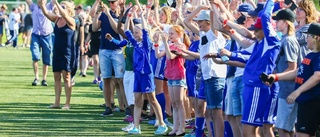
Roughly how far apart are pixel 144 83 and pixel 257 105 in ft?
13.1

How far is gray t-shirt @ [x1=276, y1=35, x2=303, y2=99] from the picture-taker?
30.6ft

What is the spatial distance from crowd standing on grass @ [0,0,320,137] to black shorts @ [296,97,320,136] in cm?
1

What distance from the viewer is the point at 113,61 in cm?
1546

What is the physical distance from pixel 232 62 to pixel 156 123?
14.2 feet

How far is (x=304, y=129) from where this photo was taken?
9.26 meters

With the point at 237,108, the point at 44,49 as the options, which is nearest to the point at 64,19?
the point at 44,49

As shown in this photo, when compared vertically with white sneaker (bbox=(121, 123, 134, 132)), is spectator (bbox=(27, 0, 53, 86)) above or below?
above

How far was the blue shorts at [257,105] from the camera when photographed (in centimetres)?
921

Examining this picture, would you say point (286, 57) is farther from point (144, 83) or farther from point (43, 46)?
point (43, 46)

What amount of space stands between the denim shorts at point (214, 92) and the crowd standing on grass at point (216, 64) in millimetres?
14

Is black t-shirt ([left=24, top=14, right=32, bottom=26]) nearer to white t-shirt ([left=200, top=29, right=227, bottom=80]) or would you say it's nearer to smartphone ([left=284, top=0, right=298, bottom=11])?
smartphone ([left=284, top=0, right=298, bottom=11])

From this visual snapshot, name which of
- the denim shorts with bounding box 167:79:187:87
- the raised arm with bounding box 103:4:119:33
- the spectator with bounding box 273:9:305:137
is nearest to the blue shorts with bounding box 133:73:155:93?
the denim shorts with bounding box 167:79:187:87

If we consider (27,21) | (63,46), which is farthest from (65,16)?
(27,21)

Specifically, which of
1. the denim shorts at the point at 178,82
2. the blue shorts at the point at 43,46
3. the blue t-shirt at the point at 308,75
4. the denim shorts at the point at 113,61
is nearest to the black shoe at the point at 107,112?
the denim shorts at the point at 113,61
